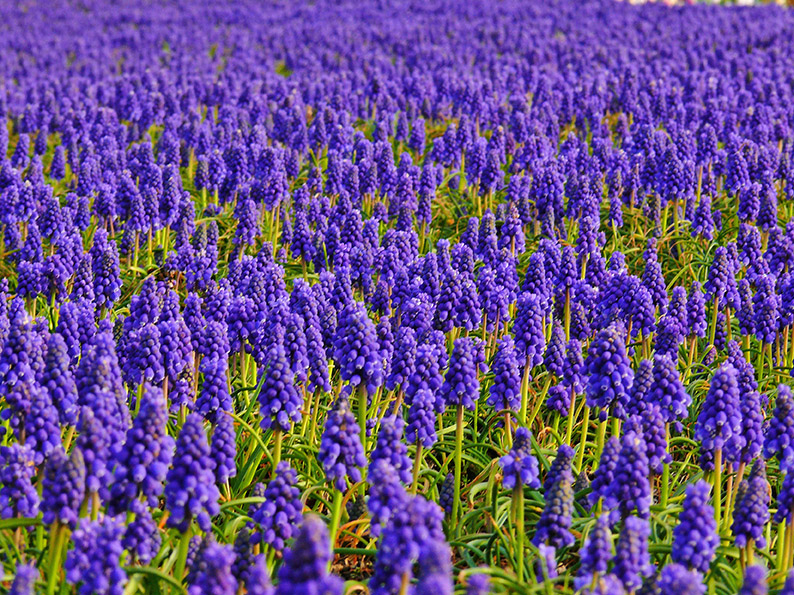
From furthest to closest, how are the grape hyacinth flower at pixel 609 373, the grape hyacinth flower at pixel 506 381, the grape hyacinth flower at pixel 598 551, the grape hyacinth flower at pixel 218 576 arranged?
the grape hyacinth flower at pixel 506 381, the grape hyacinth flower at pixel 609 373, the grape hyacinth flower at pixel 598 551, the grape hyacinth flower at pixel 218 576

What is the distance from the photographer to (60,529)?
4.29 metres

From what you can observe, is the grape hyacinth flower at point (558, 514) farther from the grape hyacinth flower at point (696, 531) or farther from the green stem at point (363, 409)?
the green stem at point (363, 409)

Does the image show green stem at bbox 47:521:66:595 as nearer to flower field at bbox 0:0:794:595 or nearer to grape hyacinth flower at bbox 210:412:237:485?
flower field at bbox 0:0:794:595

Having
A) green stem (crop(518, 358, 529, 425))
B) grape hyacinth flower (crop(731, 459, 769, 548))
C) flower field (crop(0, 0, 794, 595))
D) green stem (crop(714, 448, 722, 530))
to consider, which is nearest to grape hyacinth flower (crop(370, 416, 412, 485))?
flower field (crop(0, 0, 794, 595))

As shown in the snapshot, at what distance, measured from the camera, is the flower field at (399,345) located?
4.41 m

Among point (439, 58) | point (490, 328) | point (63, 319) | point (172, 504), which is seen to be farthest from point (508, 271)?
point (439, 58)

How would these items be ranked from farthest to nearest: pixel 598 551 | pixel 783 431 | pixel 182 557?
pixel 783 431 < pixel 182 557 < pixel 598 551

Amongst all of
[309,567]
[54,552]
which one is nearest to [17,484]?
[54,552]

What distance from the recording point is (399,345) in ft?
20.8

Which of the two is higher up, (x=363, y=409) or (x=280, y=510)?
(x=280, y=510)

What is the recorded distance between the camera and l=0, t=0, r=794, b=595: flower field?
14.5 feet

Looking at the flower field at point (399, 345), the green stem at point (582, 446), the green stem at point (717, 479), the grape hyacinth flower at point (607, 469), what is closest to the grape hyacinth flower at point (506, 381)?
the flower field at point (399, 345)

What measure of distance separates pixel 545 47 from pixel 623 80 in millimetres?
5915

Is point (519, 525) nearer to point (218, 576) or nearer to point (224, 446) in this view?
point (224, 446)
